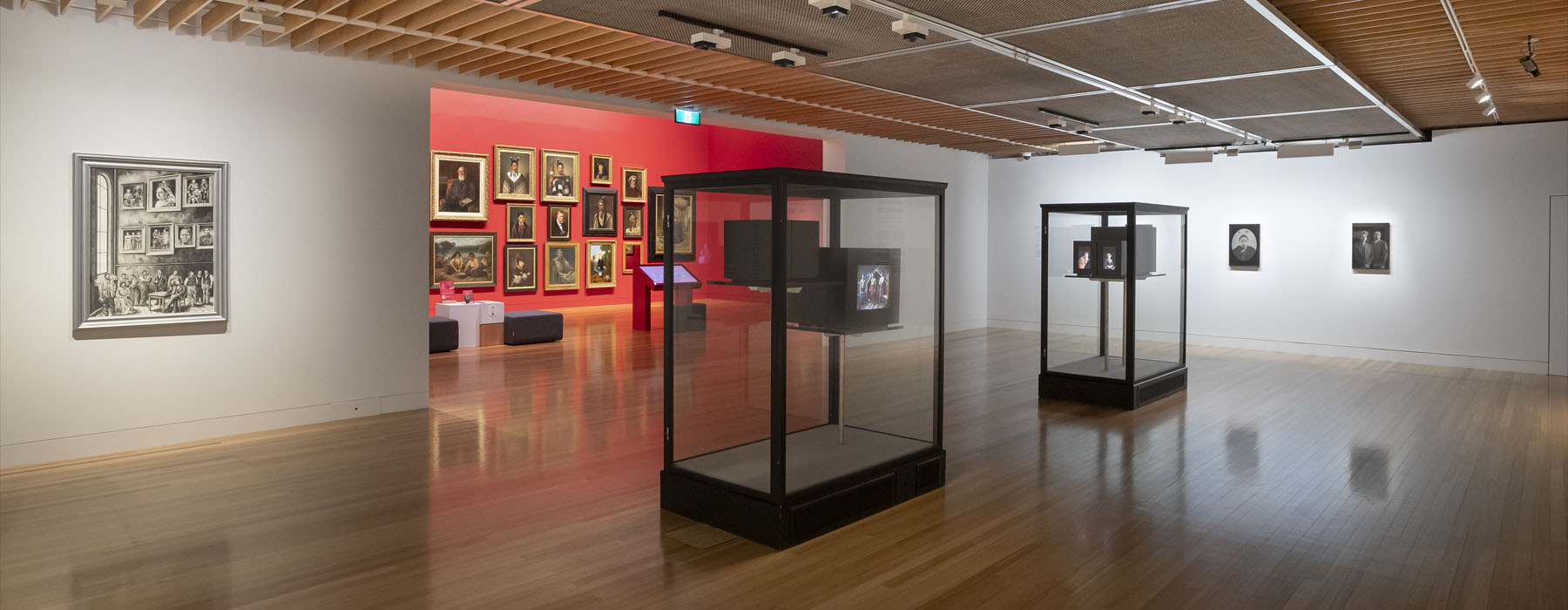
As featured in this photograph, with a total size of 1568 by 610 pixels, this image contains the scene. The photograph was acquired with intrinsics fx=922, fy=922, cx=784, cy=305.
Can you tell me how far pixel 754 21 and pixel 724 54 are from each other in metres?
1.90

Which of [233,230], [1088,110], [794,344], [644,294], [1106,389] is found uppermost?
[1088,110]

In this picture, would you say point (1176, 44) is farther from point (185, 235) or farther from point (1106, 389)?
point (185, 235)

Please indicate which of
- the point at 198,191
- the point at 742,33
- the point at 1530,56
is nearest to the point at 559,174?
the point at 198,191

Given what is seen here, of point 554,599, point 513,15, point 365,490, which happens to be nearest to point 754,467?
point 554,599

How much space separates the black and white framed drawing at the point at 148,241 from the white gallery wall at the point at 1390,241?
29.0 ft

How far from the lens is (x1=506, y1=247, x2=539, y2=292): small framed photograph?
62.1 feet

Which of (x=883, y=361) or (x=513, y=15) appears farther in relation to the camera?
(x=513, y=15)

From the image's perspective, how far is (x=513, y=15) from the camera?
7.40 meters

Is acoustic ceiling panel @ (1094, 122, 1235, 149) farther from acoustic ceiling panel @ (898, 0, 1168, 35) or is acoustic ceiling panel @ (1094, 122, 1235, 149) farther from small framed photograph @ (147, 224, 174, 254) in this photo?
small framed photograph @ (147, 224, 174, 254)

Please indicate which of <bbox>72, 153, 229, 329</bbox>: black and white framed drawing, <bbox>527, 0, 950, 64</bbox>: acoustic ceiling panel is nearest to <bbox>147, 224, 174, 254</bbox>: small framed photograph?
<bbox>72, 153, 229, 329</bbox>: black and white framed drawing

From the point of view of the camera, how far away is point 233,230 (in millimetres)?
8344

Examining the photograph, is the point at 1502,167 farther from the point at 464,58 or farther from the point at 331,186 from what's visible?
the point at 331,186

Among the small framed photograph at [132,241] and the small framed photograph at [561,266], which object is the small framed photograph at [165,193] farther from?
the small framed photograph at [561,266]

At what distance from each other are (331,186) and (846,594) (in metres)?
6.84
